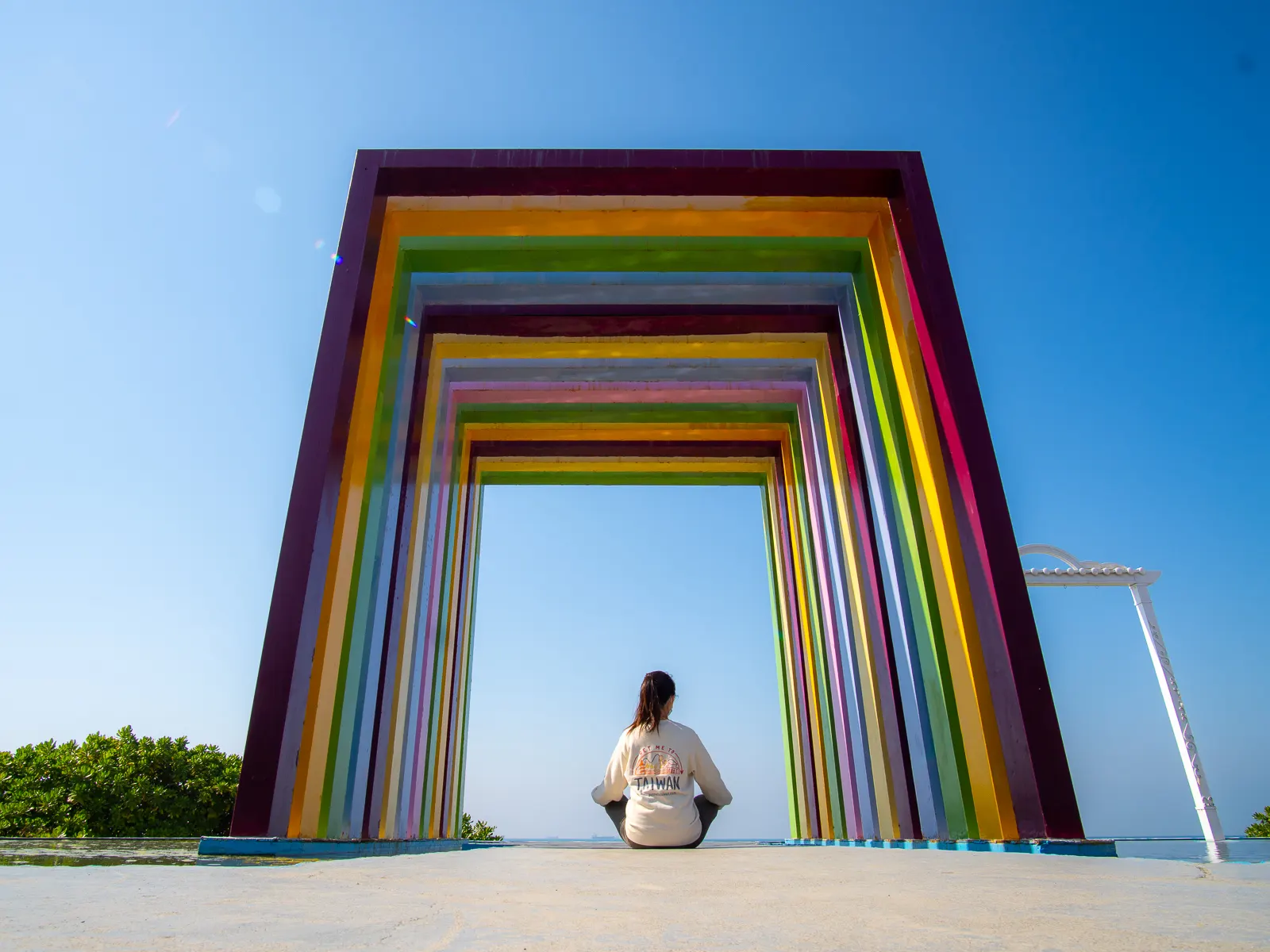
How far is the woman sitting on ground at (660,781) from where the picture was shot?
4.00 metres

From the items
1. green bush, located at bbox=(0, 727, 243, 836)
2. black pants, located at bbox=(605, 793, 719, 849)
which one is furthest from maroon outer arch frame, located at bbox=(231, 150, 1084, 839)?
green bush, located at bbox=(0, 727, 243, 836)

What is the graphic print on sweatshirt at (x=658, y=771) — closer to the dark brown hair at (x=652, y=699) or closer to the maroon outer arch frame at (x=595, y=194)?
the dark brown hair at (x=652, y=699)

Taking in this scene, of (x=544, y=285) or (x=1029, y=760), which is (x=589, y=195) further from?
(x=1029, y=760)

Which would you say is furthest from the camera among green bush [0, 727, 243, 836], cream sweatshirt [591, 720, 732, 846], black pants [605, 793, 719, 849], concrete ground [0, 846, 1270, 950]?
green bush [0, 727, 243, 836]

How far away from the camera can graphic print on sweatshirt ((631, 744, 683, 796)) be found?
4.07 metres

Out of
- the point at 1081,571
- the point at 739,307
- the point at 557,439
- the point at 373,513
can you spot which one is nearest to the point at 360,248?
the point at 373,513

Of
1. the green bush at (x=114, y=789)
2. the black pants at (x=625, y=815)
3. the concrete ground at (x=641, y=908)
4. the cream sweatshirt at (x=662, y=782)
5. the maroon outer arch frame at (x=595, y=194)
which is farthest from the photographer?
the green bush at (x=114, y=789)

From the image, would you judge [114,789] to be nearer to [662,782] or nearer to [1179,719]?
[662,782]

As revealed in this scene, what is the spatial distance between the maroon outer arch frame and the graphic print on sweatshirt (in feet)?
5.85

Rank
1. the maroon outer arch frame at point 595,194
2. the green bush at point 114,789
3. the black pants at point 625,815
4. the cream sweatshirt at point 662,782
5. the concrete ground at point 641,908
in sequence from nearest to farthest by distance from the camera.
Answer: the concrete ground at point 641,908, the maroon outer arch frame at point 595,194, the cream sweatshirt at point 662,782, the black pants at point 625,815, the green bush at point 114,789

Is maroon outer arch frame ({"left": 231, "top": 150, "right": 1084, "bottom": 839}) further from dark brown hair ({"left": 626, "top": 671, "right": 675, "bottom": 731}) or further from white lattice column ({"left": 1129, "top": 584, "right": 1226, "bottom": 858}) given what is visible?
white lattice column ({"left": 1129, "top": 584, "right": 1226, "bottom": 858})

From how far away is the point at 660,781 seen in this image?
4082 millimetres

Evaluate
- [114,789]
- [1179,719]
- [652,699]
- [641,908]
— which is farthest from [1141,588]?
[114,789]

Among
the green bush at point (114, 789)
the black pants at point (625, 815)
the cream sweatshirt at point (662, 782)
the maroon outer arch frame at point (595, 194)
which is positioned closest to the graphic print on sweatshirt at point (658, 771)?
the cream sweatshirt at point (662, 782)
